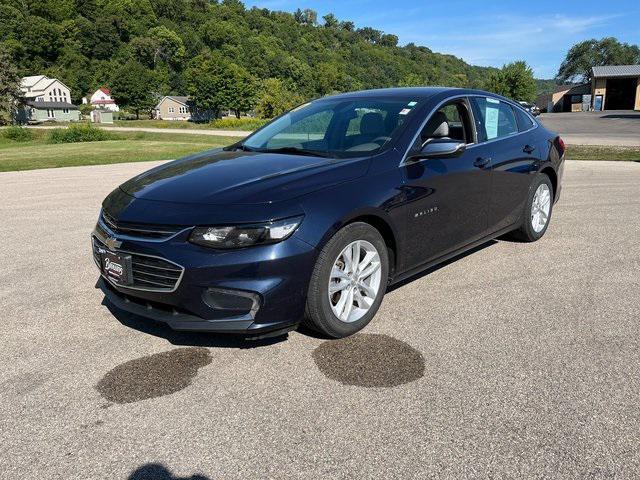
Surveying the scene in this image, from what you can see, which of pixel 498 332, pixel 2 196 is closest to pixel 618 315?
pixel 498 332

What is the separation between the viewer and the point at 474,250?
5.70 m

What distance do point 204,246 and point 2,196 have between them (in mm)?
9303

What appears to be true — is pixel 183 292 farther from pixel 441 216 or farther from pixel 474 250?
pixel 474 250

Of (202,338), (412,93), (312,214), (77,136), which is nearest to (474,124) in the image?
(412,93)

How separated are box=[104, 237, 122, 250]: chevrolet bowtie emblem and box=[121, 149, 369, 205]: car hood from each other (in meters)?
0.34

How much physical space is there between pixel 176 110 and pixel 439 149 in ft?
391

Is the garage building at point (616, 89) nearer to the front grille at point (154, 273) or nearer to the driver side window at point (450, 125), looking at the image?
the driver side window at point (450, 125)

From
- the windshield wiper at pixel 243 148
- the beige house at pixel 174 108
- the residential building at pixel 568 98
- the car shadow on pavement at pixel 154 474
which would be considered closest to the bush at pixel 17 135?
the windshield wiper at pixel 243 148

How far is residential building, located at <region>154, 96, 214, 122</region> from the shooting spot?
11362cm

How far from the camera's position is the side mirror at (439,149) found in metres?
3.91

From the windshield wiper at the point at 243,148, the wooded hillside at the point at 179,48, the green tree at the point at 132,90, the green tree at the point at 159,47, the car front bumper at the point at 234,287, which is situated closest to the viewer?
the car front bumper at the point at 234,287

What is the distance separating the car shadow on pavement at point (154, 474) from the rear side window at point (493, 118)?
12.2 ft

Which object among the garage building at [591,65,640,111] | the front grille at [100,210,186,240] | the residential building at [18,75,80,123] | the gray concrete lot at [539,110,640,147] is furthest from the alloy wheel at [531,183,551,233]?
the residential building at [18,75,80,123]

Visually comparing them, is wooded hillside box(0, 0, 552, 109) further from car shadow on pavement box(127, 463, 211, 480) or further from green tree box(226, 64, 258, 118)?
car shadow on pavement box(127, 463, 211, 480)
